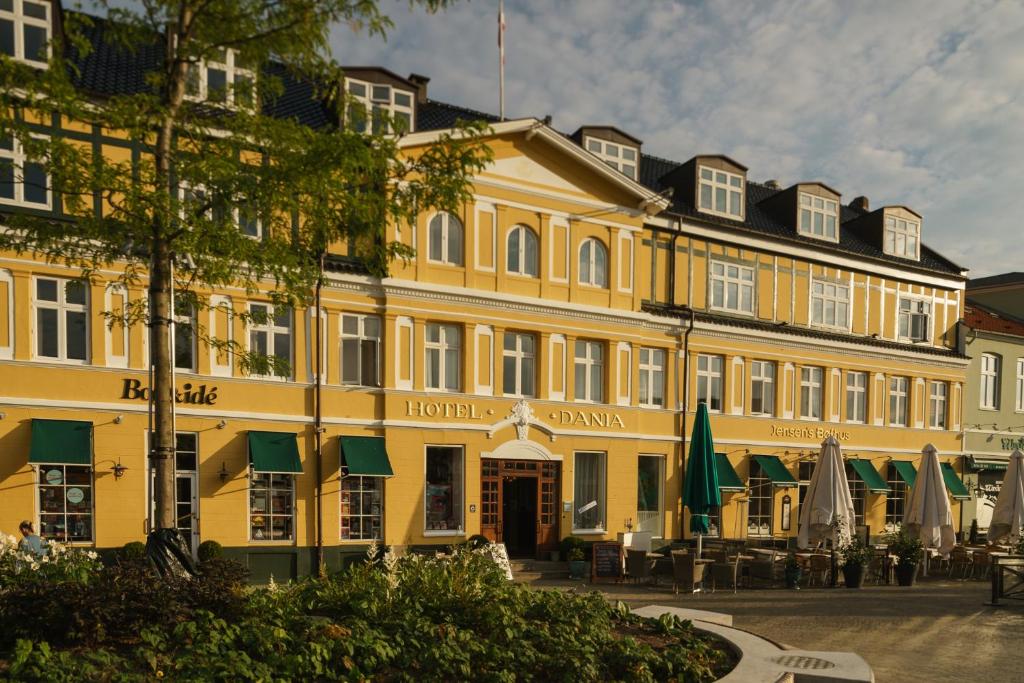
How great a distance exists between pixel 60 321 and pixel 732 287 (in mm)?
18829

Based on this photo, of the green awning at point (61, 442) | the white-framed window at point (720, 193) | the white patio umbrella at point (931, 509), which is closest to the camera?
the green awning at point (61, 442)

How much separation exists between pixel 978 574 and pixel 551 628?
1853 cm

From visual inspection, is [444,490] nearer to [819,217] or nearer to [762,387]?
[762,387]

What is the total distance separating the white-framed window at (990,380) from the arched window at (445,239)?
23.4m

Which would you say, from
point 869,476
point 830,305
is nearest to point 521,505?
point 869,476

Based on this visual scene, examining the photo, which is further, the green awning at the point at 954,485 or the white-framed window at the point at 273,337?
the green awning at the point at 954,485

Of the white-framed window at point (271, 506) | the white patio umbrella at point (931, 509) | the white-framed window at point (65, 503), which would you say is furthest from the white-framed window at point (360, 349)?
the white patio umbrella at point (931, 509)

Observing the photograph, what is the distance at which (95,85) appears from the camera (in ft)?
58.4

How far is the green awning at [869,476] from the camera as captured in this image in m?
27.8

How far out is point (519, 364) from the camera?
21688 mm

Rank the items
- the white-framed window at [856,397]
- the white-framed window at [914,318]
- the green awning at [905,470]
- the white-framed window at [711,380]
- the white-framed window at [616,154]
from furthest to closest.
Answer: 1. the white-framed window at [914,318]
2. the green awning at [905,470]
3. the white-framed window at [856,397]
4. the white-framed window at [711,380]
5. the white-framed window at [616,154]

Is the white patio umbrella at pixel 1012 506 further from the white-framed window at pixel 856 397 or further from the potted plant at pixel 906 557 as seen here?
the white-framed window at pixel 856 397

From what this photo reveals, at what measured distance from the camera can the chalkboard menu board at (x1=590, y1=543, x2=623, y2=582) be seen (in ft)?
64.2

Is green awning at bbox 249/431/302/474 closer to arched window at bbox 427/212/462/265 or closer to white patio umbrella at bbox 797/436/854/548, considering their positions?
arched window at bbox 427/212/462/265
